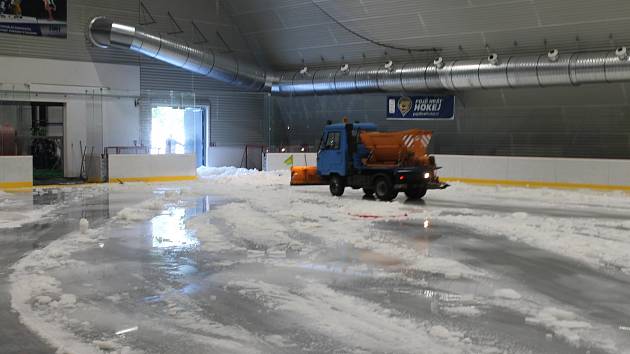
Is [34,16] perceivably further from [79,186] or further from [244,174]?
[244,174]

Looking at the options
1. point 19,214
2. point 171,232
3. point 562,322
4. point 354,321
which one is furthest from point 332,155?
point 562,322

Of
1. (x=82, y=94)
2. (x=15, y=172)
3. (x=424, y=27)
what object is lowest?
(x=15, y=172)

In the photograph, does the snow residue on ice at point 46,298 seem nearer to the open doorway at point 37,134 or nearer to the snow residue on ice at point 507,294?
the snow residue on ice at point 507,294

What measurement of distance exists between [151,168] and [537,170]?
14.2 meters

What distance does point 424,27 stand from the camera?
22.4 m

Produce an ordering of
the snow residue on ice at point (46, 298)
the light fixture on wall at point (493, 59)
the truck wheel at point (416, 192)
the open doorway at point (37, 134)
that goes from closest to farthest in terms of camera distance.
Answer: the snow residue on ice at point (46, 298) < the truck wheel at point (416, 192) < the light fixture on wall at point (493, 59) < the open doorway at point (37, 134)

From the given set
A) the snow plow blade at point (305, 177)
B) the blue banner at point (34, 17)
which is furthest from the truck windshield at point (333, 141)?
the blue banner at point (34, 17)

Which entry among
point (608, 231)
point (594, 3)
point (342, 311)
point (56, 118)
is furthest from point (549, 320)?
point (56, 118)

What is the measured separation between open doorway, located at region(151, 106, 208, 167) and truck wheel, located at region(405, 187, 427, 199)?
11.3m

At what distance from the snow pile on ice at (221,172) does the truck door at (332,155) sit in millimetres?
7852

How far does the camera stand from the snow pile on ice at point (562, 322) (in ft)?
18.2

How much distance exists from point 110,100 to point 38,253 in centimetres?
1757

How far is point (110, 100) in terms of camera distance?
85.4 feet

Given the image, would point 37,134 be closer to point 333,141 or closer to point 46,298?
point 333,141
